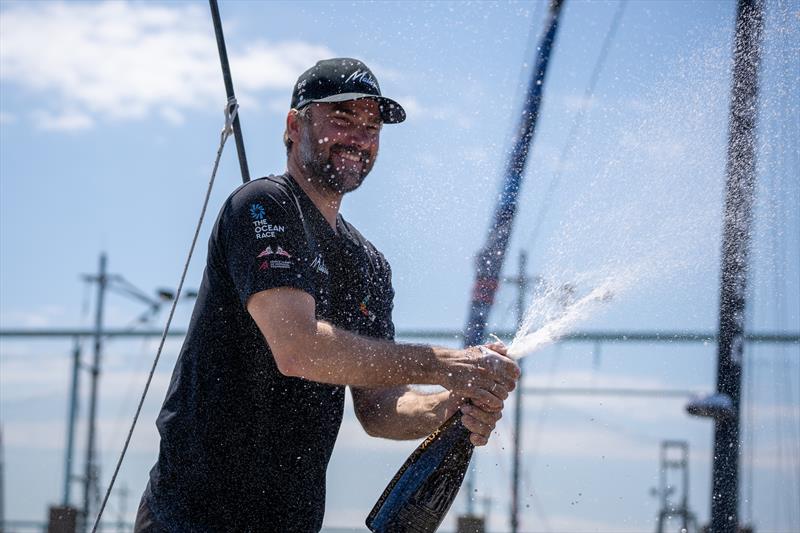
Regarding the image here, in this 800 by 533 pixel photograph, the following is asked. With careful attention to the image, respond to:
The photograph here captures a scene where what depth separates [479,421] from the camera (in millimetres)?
2473

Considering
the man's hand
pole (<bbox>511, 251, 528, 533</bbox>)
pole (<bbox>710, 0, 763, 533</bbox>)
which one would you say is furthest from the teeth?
pole (<bbox>511, 251, 528, 533</bbox>)

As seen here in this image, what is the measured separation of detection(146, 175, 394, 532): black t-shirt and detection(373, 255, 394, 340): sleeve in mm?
300

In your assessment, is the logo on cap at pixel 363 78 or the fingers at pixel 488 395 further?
the logo on cap at pixel 363 78

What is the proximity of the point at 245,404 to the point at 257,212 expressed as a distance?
0.47 m

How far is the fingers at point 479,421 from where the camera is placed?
2.46m

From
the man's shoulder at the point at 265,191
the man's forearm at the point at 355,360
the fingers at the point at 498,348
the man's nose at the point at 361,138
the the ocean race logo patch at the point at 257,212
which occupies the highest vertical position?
the man's nose at the point at 361,138

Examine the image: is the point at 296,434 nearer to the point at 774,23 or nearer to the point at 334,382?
the point at 334,382

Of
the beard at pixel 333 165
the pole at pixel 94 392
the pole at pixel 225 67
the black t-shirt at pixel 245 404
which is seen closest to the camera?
the black t-shirt at pixel 245 404

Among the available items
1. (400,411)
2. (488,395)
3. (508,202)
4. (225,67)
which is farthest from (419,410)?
(508,202)

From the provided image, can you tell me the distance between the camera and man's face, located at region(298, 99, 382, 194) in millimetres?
2719

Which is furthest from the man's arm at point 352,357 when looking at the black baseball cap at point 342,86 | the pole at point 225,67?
the pole at point 225,67

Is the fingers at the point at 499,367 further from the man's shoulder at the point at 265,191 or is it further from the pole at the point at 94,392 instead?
the pole at the point at 94,392

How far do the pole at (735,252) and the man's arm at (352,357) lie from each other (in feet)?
7.66

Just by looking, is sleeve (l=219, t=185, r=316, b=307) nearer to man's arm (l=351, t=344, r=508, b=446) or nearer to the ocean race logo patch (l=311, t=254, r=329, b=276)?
the ocean race logo patch (l=311, t=254, r=329, b=276)
